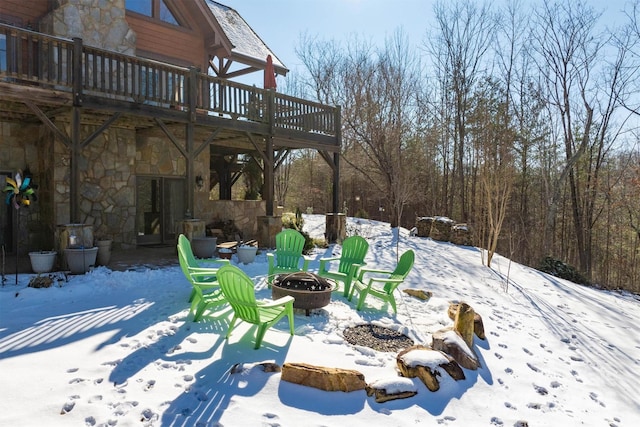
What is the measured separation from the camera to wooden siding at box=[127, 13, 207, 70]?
9750mm

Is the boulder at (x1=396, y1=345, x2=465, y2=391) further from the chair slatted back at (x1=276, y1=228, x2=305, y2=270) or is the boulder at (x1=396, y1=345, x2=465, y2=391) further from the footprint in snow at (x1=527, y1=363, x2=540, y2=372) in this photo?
the chair slatted back at (x1=276, y1=228, x2=305, y2=270)

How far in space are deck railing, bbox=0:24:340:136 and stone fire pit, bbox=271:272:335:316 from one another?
15.5ft

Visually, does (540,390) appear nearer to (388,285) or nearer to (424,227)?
(388,285)

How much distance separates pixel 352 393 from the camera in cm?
312

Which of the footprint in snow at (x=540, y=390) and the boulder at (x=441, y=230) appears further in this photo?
the boulder at (x=441, y=230)

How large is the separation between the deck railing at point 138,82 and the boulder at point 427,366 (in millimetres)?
6558

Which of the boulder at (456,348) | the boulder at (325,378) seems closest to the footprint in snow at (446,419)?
the boulder at (325,378)

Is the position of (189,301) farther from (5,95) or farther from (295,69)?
(295,69)

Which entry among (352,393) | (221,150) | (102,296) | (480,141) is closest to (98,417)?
(352,393)

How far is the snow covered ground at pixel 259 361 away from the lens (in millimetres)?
2830

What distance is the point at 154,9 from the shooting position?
1002 cm

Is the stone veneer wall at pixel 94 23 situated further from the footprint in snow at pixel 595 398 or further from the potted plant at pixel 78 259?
the footprint in snow at pixel 595 398

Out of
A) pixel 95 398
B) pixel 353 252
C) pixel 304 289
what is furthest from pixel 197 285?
pixel 353 252

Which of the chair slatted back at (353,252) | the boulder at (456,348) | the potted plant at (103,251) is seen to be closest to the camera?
the boulder at (456,348)
